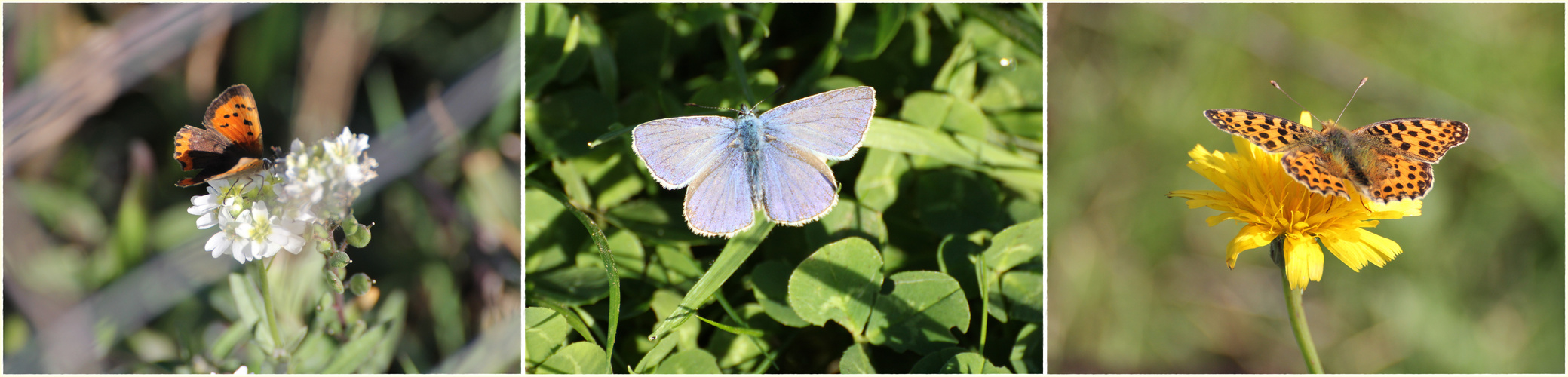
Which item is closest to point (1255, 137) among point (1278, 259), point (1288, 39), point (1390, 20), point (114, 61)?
point (1278, 259)

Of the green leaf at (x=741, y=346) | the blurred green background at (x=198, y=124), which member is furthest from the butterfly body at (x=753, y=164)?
the blurred green background at (x=198, y=124)

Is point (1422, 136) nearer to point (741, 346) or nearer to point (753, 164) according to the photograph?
point (753, 164)

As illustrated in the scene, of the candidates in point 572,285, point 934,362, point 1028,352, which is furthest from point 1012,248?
point 572,285

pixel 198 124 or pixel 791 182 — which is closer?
pixel 791 182

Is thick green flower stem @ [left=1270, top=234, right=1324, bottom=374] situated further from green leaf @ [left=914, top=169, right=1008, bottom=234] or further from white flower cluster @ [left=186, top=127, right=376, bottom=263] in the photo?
white flower cluster @ [left=186, top=127, right=376, bottom=263]

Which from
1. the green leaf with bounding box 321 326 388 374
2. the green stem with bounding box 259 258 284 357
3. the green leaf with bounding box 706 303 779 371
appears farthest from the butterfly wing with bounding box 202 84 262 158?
the green leaf with bounding box 706 303 779 371

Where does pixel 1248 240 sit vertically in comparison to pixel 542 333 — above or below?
above
